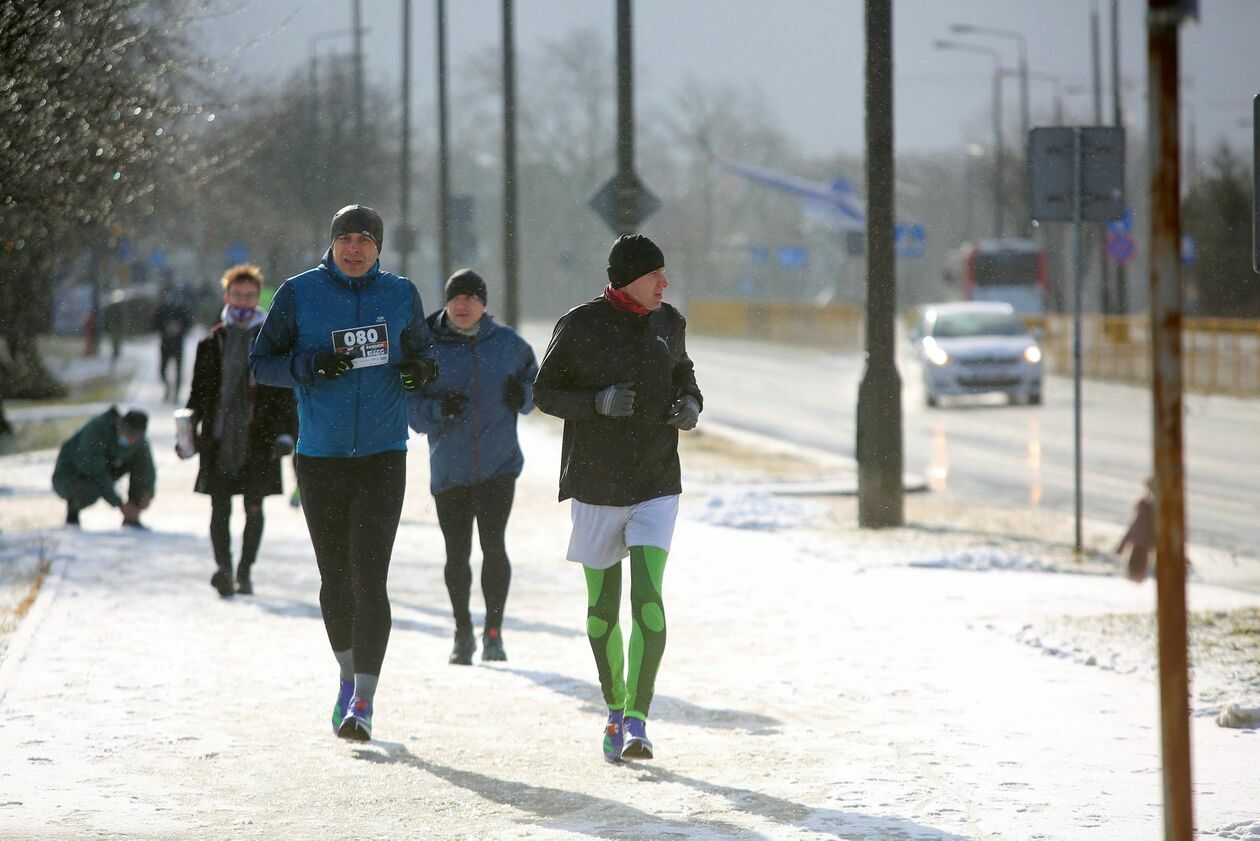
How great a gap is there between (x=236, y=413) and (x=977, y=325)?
24.3 metres

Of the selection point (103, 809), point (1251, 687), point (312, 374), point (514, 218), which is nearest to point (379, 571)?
point (312, 374)

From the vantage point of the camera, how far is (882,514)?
46.8ft

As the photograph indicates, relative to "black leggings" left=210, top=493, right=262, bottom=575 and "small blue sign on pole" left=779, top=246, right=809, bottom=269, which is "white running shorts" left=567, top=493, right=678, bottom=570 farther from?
"small blue sign on pole" left=779, top=246, right=809, bottom=269

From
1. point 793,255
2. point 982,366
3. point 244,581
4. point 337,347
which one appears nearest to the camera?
point 337,347

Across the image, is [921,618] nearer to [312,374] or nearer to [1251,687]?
[1251,687]

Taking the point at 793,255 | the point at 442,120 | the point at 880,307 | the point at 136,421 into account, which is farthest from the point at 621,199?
the point at 793,255

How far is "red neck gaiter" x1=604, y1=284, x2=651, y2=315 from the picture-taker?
6750 mm

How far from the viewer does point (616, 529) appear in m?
6.79

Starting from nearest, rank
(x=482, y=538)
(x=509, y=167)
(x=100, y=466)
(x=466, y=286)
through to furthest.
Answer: (x=466, y=286)
(x=482, y=538)
(x=100, y=466)
(x=509, y=167)

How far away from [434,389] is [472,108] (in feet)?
300

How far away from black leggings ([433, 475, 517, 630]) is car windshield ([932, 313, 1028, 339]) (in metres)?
24.8

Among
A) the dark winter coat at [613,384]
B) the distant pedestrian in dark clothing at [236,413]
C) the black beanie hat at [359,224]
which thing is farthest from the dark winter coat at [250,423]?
the dark winter coat at [613,384]

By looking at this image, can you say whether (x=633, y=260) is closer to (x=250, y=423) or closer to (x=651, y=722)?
(x=651, y=722)

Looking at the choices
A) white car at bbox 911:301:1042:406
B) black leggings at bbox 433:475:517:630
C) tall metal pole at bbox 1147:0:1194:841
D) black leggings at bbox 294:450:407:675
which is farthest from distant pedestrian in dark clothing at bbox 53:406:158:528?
white car at bbox 911:301:1042:406
